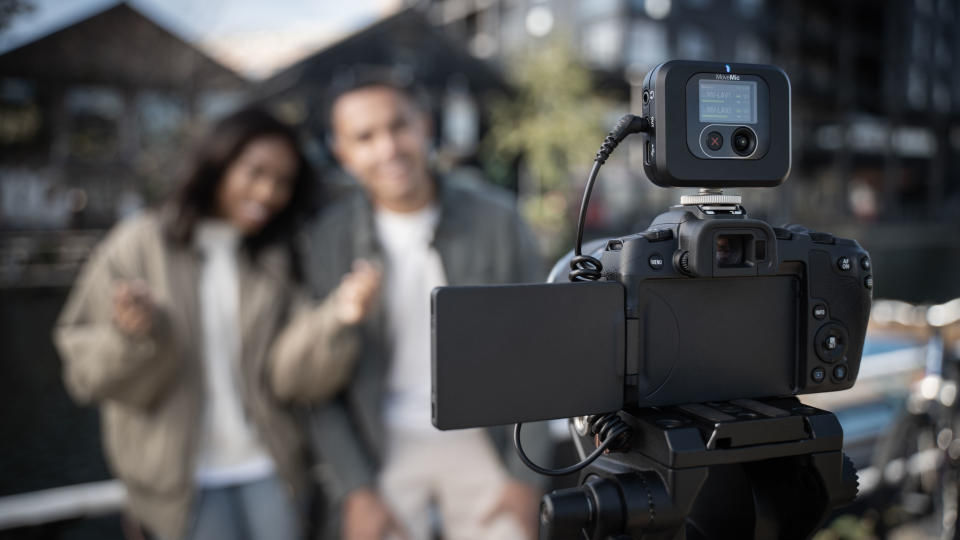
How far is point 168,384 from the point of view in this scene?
1.81 meters

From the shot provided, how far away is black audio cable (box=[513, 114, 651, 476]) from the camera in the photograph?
3.05 feet

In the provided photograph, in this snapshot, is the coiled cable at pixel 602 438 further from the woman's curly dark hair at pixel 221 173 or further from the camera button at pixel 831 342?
the woman's curly dark hair at pixel 221 173

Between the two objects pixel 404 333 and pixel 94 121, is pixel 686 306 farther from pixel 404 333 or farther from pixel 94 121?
pixel 94 121

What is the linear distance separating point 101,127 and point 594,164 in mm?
10388

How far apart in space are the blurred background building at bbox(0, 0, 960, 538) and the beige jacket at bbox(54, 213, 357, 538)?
1.47 feet

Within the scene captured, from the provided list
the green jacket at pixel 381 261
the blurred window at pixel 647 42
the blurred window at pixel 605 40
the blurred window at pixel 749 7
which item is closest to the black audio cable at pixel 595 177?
the green jacket at pixel 381 261

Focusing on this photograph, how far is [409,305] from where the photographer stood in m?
1.84

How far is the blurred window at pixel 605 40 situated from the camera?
22.5 m

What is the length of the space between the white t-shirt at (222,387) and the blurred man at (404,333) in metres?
0.20

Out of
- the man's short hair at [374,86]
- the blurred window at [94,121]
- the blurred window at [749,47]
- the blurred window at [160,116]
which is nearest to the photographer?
the man's short hair at [374,86]

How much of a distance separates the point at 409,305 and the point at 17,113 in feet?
12.5

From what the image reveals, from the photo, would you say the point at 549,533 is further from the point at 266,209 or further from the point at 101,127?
the point at 101,127

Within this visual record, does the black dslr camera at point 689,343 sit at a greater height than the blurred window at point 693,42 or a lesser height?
lesser

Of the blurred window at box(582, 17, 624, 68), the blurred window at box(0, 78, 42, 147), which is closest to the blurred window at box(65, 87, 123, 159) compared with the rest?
the blurred window at box(0, 78, 42, 147)
